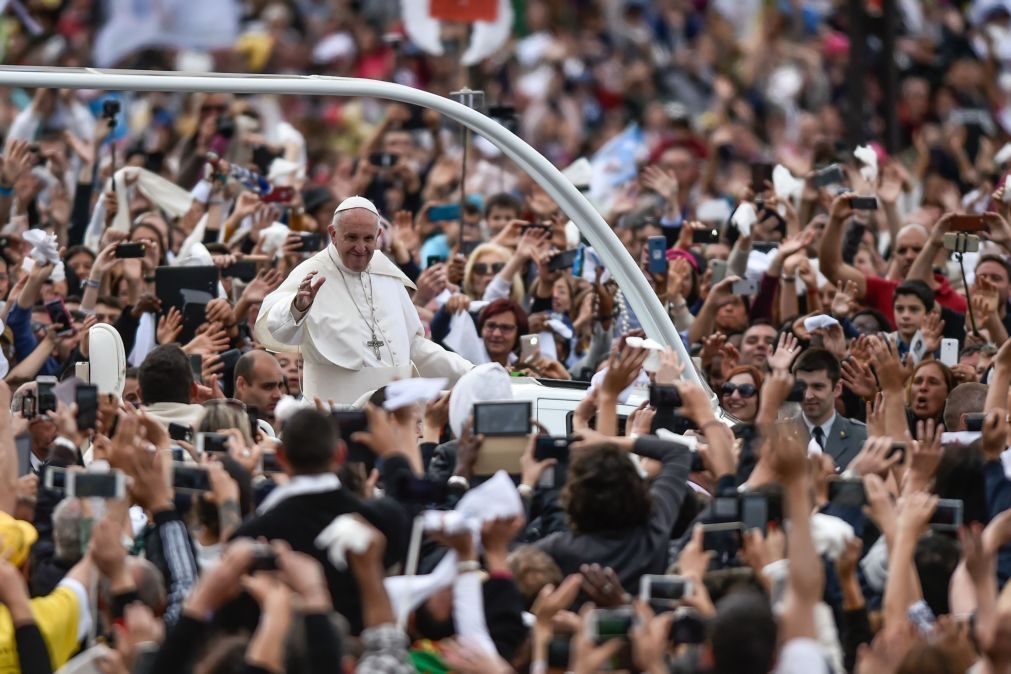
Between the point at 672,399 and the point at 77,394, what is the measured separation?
229cm

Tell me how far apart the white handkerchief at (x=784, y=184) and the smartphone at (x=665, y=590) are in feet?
27.9

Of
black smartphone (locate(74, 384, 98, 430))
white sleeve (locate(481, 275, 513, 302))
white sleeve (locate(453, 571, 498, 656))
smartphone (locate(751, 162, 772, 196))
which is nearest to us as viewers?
white sleeve (locate(453, 571, 498, 656))

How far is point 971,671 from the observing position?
6383 millimetres

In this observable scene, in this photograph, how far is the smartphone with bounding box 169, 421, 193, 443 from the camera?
9.26 metres

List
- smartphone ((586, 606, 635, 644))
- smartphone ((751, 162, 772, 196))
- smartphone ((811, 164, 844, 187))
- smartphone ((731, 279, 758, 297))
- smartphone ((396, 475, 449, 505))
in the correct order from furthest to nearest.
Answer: smartphone ((751, 162, 772, 196)) < smartphone ((811, 164, 844, 187)) < smartphone ((731, 279, 758, 297)) < smartphone ((396, 475, 449, 505)) < smartphone ((586, 606, 635, 644))

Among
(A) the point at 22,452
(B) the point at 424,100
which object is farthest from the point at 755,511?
(B) the point at 424,100

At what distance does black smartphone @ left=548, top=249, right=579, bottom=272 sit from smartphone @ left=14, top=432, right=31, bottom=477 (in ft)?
17.6

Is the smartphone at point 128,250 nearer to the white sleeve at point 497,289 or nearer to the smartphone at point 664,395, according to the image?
the white sleeve at point 497,289

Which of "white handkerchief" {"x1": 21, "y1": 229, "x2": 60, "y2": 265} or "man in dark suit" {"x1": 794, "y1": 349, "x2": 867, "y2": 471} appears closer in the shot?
"man in dark suit" {"x1": 794, "y1": 349, "x2": 867, "y2": 471}

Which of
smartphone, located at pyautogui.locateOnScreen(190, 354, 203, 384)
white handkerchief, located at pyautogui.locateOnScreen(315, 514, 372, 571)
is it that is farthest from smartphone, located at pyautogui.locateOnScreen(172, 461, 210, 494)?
smartphone, located at pyautogui.locateOnScreen(190, 354, 203, 384)

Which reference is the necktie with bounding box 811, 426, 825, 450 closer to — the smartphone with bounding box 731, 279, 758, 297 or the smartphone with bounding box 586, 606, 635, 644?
the smartphone with bounding box 731, 279, 758, 297

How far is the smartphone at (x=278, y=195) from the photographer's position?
49.0ft

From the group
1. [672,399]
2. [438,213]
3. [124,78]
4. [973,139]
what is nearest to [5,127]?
[438,213]

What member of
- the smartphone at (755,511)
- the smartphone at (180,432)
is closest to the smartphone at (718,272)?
the smartphone at (180,432)
